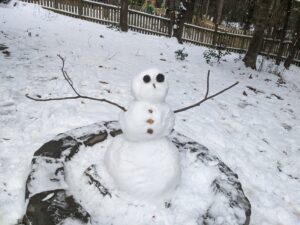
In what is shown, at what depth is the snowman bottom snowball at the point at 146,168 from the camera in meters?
2.38

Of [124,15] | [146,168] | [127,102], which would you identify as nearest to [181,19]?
[124,15]

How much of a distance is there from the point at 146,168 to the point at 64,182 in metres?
0.70

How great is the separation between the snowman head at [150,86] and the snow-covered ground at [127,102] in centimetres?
150

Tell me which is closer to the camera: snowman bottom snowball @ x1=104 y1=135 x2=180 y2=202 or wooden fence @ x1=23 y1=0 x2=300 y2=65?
snowman bottom snowball @ x1=104 y1=135 x2=180 y2=202

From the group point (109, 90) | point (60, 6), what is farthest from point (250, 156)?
point (60, 6)

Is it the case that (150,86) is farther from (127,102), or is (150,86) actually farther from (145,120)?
(127,102)

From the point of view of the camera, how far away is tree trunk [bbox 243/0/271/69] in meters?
7.97

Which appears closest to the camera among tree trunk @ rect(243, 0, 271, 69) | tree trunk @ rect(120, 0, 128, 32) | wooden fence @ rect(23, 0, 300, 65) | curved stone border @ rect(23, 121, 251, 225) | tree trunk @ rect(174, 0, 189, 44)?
curved stone border @ rect(23, 121, 251, 225)

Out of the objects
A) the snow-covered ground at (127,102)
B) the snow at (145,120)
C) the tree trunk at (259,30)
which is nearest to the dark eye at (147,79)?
the snow at (145,120)

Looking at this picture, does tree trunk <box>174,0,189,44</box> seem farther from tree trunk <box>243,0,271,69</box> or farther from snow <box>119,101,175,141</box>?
snow <box>119,101,175,141</box>

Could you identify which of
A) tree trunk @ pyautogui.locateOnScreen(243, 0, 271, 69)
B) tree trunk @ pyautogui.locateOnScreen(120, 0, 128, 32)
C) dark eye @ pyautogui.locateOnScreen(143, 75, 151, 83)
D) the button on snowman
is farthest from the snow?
tree trunk @ pyautogui.locateOnScreen(120, 0, 128, 32)

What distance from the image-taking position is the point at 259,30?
27.5 feet

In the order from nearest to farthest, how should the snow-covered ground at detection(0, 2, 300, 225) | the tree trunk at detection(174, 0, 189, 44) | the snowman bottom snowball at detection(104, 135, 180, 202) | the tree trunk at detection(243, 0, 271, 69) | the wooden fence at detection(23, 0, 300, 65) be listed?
the snowman bottom snowball at detection(104, 135, 180, 202), the snow-covered ground at detection(0, 2, 300, 225), the tree trunk at detection(243, 0, 271, 69), the tree trunk at detection(174, 0, 189, 44), the wooden fence at detection(23, 0, 300, 65)

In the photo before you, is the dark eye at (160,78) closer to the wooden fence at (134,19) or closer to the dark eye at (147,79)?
the dark eye at (147,79)
